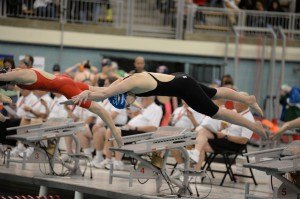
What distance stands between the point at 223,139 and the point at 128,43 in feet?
28.5

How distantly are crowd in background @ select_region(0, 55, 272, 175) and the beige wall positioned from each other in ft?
11.5

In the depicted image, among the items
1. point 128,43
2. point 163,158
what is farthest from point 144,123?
point 128,43

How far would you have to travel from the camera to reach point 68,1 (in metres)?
22.3

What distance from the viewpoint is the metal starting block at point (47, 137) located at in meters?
13.8

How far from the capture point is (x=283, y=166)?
11109mm

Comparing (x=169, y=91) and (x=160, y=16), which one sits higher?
(x=169, y=91)

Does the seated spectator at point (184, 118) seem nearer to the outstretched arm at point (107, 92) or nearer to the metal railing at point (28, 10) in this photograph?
the outstretched arm at point (107, 92)

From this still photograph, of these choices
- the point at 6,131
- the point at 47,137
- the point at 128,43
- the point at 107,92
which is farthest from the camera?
the point at 128,43

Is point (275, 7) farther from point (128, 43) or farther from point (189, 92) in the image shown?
point (189, 92)

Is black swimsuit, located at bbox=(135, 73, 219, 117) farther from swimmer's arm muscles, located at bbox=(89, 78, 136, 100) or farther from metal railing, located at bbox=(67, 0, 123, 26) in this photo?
metal railing, located at bbox=(67, 0, 123, 26)

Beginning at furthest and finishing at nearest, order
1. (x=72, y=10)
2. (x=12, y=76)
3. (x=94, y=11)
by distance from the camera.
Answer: (x=94, y=11), (x=72, y=10), (x=12, y=76)

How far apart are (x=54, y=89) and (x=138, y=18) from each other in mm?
11054

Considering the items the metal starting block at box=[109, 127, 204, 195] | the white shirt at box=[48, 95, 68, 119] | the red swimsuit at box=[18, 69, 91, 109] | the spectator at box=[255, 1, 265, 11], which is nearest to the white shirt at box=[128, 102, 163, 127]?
the white shirt at box=[48, 95, 68, 119]

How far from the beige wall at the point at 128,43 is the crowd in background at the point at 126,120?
349 centimetres
